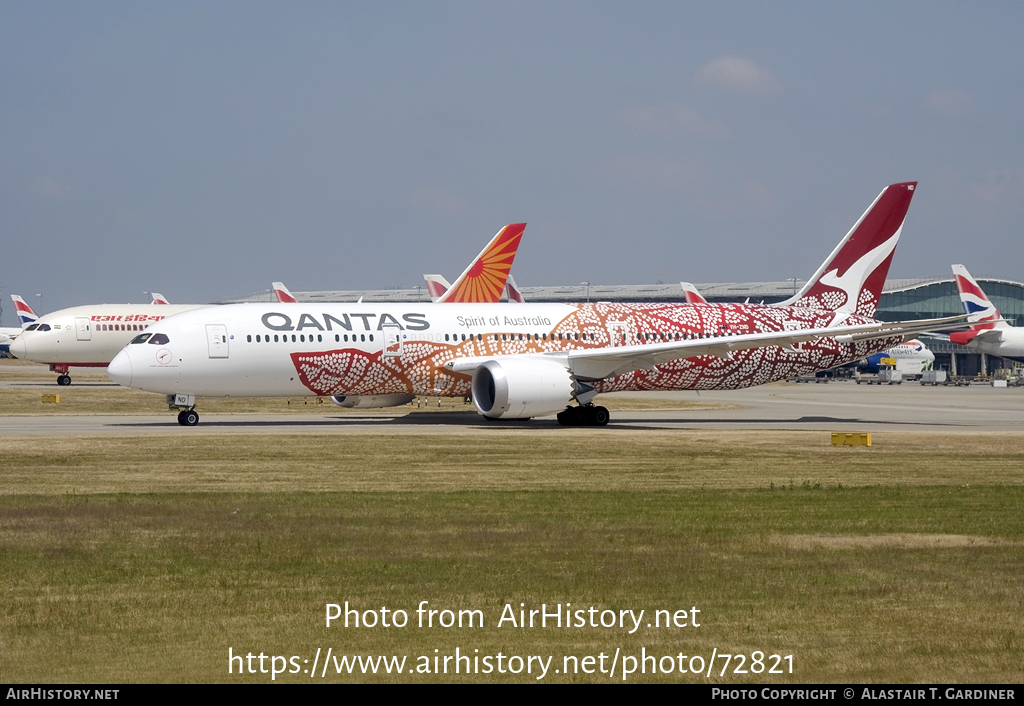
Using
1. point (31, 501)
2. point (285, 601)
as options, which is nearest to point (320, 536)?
point (285, 601)

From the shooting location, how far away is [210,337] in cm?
3531

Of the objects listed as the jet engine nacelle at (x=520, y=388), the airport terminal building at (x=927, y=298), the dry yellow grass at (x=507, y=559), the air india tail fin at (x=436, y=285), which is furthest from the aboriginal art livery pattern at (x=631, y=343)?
the airport terminal building at (x=927, y=298)

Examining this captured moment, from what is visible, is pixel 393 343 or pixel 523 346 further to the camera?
pixel 523 346

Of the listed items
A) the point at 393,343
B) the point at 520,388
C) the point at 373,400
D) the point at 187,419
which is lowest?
the point at 187,419

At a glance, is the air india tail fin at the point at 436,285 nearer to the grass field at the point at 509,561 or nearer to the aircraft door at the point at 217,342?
the aircraft door at the point at 217,342

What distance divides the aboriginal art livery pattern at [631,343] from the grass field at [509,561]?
11070mm

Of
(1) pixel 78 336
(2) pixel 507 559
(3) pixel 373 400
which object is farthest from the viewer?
(1) pixel 78 336

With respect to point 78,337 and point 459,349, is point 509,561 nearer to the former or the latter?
point 459,349

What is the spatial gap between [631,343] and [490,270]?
15124mm

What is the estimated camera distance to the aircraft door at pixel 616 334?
39.3m

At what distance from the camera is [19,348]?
211 ft

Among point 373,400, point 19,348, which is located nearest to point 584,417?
point 373,400

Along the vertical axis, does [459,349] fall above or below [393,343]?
below

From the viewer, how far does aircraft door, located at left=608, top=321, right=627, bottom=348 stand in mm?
39281
